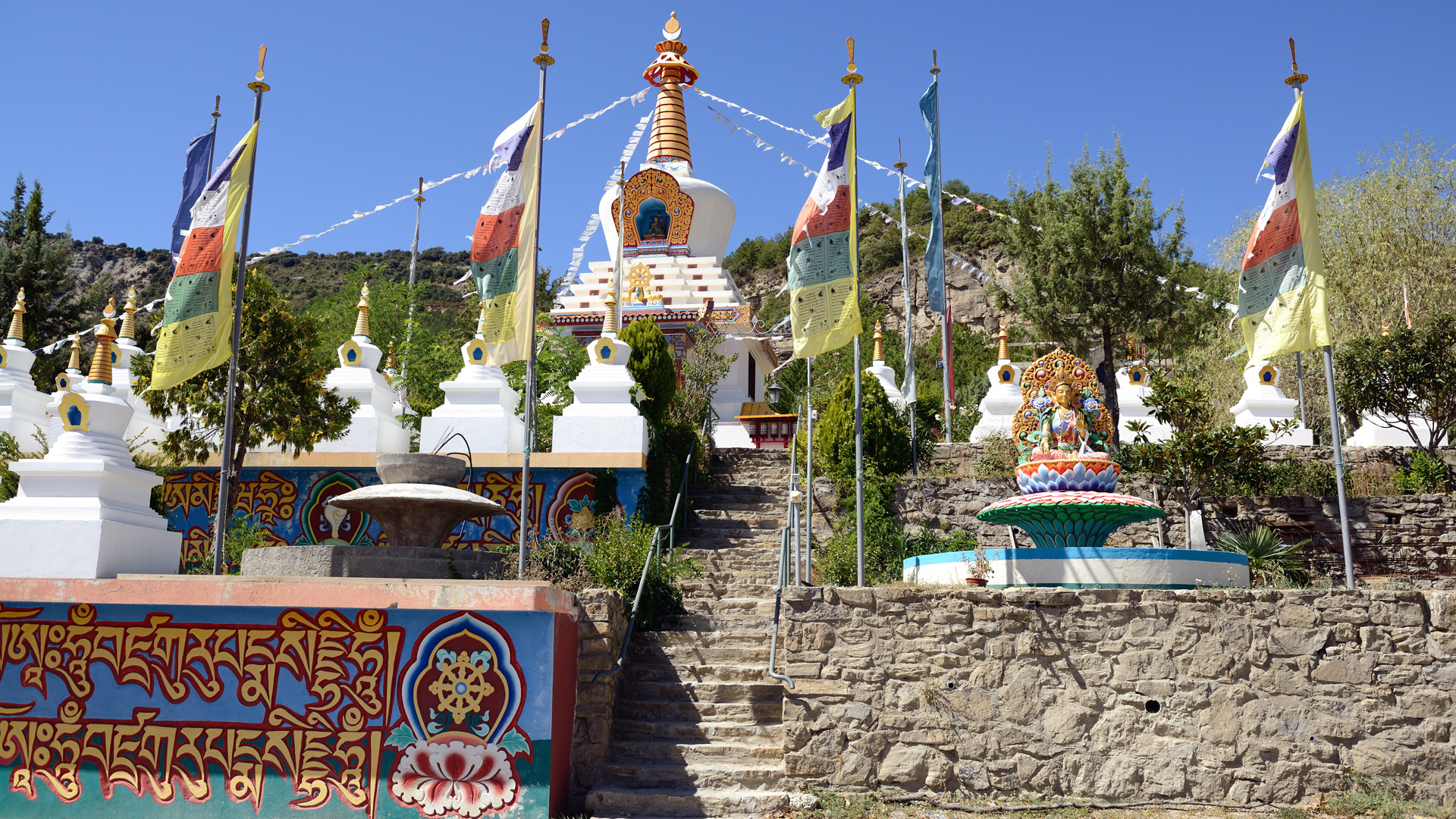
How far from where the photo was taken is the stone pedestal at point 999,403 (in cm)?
2059

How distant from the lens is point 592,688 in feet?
32.1

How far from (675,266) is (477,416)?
12.6 meters

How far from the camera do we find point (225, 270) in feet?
37.3

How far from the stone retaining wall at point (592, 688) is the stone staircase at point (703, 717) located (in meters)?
0.15

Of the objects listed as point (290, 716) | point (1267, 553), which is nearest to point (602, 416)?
point (290, 716)

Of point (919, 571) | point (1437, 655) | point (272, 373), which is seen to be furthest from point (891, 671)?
point (272, 373)

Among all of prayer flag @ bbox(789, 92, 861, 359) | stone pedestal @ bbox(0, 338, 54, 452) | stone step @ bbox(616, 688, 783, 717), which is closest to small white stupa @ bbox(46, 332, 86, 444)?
stone pedestal @ bbox(0, 338, 54, 452)

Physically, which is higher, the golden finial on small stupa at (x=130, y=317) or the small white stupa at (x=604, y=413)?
the golden finial on small stupa at (x=130, y=317)

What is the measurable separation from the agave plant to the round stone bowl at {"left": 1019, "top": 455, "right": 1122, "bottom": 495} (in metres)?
2.97

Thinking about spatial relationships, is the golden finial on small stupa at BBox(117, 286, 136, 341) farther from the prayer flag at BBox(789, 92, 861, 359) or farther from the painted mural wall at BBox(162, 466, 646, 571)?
the prayer flag at BBox(789, 92, 861, 359)

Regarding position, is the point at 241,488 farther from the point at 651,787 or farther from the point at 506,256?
the point at 651,787

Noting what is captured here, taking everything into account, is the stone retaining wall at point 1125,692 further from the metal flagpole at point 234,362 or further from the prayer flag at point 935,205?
the prayer flag at point 935,205

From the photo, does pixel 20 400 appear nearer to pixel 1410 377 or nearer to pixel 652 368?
pixel 652 368

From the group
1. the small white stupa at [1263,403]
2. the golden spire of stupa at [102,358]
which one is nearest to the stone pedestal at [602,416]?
the golden spire of stupa at [102,358]
